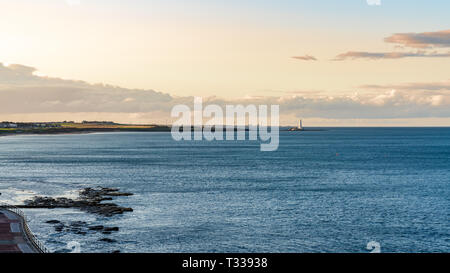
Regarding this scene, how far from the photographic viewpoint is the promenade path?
42.2m

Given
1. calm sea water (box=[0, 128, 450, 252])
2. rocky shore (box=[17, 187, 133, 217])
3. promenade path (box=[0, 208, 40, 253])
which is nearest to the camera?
promenade path (box=[0, 208, 40, 253])

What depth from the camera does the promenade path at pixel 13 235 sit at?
42.2 meters

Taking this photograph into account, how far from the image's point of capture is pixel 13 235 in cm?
4750

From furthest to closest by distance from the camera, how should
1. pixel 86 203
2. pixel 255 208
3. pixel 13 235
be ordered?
pixel 86 203
pixel 255 208
pixel 13 235

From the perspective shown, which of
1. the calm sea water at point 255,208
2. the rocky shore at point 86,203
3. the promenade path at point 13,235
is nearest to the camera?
the promenade path at point 13,235

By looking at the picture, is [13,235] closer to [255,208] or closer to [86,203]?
[86,203]

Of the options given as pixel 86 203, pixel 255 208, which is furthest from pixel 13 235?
pixel 255 208

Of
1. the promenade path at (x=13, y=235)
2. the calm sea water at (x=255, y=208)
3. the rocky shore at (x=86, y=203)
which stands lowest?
the calm sea water at (x=255, y=208)

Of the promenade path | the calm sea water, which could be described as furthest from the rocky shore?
the promenade path

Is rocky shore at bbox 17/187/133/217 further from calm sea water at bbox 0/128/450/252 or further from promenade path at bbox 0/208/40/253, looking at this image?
promenade path at bbox 0/208/40/253

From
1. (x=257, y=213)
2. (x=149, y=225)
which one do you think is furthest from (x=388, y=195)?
(x=149, y=225)

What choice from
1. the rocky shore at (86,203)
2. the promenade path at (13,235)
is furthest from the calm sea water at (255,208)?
the promenade path at (13,235)

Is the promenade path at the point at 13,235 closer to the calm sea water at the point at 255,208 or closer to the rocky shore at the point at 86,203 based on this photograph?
the calm sea water at the point at 255,208
